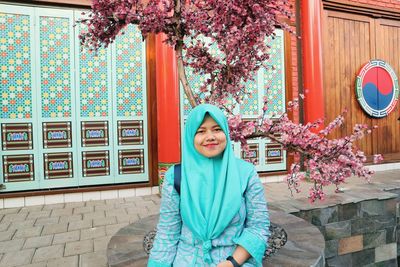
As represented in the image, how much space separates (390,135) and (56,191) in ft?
24.2

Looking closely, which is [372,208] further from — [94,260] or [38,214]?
[38,214]

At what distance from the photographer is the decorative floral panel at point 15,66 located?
4.44m

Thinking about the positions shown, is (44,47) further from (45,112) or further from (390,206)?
(390,206)

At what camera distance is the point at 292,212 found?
294 cm

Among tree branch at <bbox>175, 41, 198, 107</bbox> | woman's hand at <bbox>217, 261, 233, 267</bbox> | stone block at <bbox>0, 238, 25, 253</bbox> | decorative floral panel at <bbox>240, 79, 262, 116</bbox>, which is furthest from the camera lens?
decorative floral panel at <bbox>240, 79, 262, 116</bbox>

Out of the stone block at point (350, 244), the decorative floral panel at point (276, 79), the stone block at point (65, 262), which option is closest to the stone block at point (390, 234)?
the stone block at point (350, 244)

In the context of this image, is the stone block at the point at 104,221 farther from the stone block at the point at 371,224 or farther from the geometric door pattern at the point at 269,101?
the stone block at the point at 371,224

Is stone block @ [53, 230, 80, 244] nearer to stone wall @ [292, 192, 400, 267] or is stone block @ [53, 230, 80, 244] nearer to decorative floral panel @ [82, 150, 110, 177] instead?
decorative floral panel @ [82, 150, 110, 177]

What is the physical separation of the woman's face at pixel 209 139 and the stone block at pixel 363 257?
9.16ft

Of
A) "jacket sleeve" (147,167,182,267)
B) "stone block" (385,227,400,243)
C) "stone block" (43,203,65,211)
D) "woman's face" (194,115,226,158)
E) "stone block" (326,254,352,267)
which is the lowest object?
"stone block" (326,254,352,267)

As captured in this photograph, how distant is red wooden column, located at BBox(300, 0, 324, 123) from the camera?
582cm

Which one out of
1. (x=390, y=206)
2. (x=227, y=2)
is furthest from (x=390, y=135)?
(x=227, y=2)

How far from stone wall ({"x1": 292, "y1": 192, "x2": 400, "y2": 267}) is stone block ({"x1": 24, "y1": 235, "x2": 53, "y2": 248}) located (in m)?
2.61

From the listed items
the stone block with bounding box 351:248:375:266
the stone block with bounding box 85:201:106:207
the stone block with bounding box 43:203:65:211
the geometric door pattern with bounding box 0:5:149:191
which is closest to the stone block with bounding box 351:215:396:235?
the stone block with bounding box 351:248:375:266
